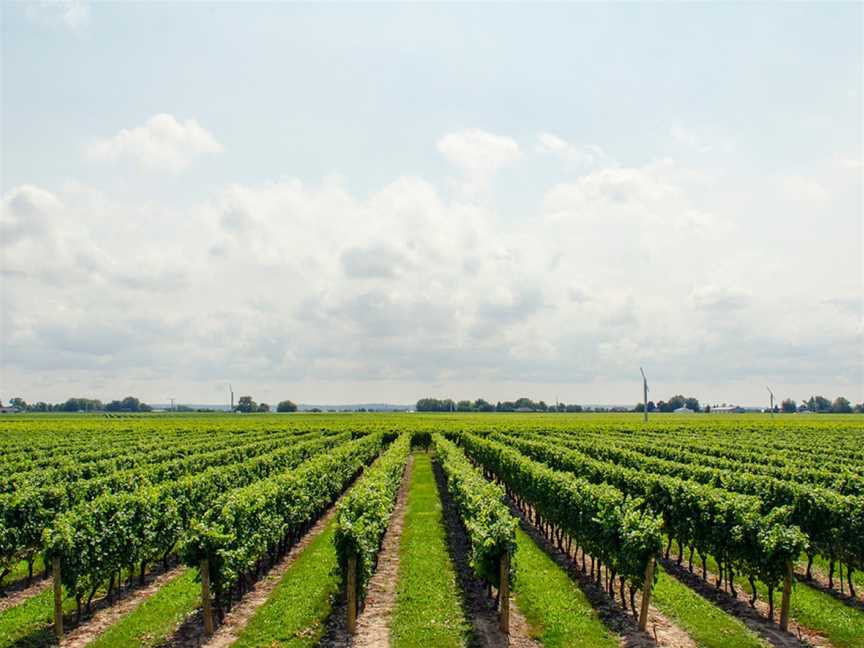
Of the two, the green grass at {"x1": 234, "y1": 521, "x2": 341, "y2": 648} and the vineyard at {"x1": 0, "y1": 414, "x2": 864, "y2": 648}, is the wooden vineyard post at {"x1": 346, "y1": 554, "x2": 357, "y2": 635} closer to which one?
the vineyard at {"x1": 0, "y1": 414, "x2": 864, "y2": 648}

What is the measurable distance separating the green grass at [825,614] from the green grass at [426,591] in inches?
328

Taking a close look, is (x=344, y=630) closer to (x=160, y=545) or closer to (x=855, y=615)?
(x=160, y=545)

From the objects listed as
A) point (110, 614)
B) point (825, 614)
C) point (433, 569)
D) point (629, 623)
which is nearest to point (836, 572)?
point (825, 614)

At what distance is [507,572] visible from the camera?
1448 centimetres

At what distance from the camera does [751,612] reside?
51.4 ft

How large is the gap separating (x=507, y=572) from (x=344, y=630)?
4036 millimetres

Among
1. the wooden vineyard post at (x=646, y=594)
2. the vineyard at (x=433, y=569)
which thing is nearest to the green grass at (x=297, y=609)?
the vineyard at (x=433, y=569)

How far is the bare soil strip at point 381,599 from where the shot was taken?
1381 centimetres

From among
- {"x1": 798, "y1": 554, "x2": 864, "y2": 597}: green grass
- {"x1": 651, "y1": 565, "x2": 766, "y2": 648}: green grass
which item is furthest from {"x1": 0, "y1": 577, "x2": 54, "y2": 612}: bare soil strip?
{"x1": 798, "y1": 554, "x2": 864, "y2": 597}: green grass

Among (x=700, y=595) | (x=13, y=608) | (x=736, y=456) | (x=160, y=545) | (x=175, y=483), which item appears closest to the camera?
(x=13, y=608)

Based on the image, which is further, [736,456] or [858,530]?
[736,456]

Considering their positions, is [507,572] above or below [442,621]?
above

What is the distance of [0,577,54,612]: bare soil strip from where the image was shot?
16.5m

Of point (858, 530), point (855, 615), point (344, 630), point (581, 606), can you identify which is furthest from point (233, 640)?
point (858, 530)
